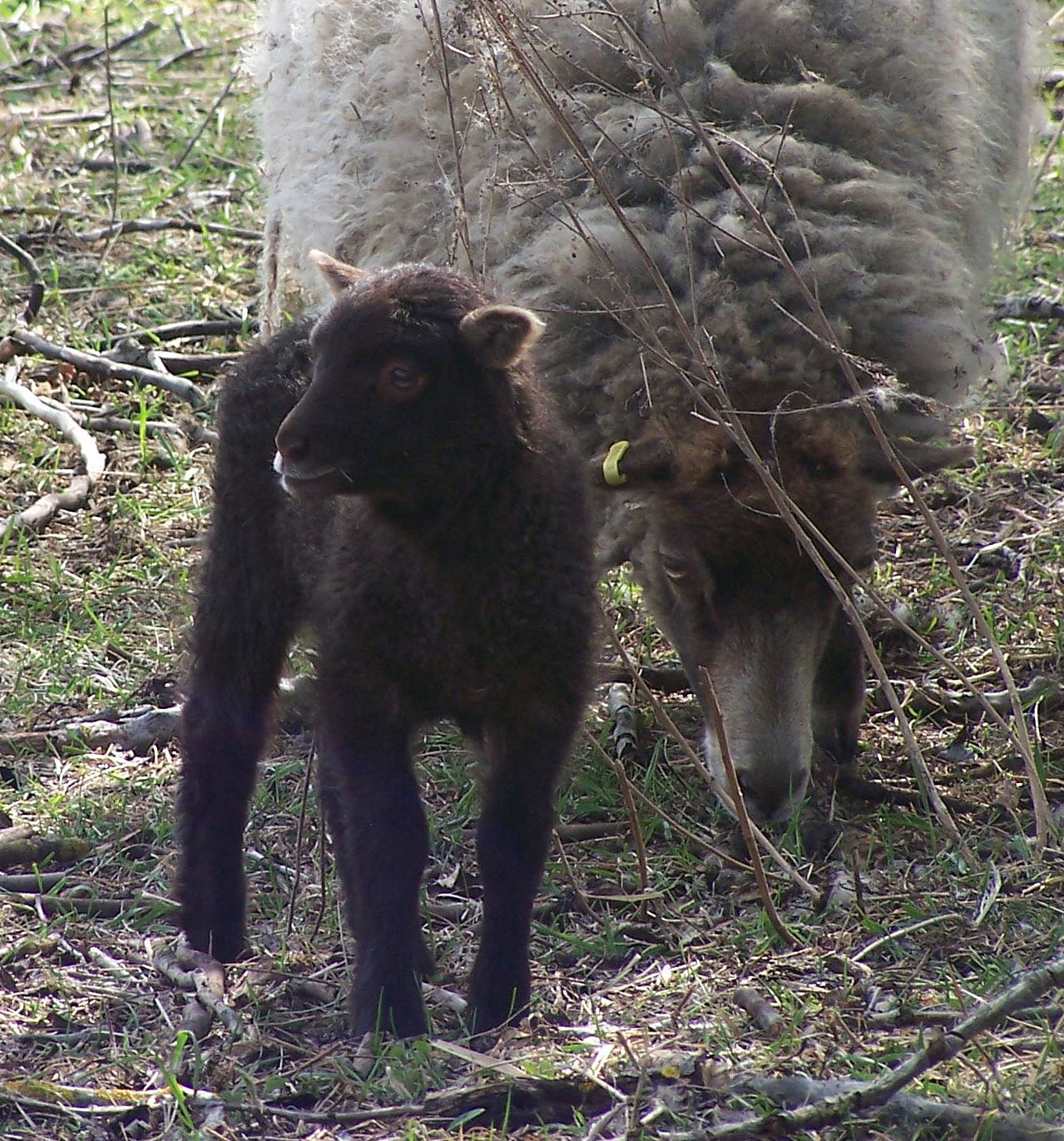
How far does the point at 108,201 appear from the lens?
7.59 metres

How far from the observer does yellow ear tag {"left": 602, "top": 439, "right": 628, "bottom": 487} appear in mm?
3748

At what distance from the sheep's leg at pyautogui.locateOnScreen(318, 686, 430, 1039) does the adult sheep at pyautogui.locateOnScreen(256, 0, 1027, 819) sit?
3.56ft

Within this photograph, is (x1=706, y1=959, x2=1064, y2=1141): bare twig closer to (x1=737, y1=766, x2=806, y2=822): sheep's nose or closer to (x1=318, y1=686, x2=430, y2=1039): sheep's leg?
(x1=318, y1=686, x2=430, y2=1039): sheep's leg

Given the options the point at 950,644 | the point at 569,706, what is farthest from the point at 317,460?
the point at 950,644

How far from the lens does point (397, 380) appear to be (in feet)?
9.10

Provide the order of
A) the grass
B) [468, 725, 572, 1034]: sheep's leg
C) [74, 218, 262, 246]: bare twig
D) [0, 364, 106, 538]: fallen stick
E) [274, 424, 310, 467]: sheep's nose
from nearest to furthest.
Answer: [274, 424, 310, 467]: sheep's nose < the grass < [468, 725, 572, 1034]: sheep's leg < [0, 364, 106, 538]: fallen stick < [74, 218, 262, 246]: bare twig

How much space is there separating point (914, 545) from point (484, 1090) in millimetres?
3130

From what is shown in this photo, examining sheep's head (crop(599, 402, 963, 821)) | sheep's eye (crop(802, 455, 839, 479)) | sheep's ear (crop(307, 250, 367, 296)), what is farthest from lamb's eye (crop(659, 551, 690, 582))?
sheep's ear (crop(307, 250, 367, 296))

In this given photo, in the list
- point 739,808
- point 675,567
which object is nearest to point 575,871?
point 739,808

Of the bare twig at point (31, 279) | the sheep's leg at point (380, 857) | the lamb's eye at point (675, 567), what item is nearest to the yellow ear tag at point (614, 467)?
the lamb's eye at point (675, 567)

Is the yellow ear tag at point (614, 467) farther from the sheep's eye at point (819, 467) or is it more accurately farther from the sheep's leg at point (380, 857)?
the sheep's leg at point (380, 857)

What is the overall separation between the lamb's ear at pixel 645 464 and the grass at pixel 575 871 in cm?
82

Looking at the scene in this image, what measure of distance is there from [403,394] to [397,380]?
0.08 ft

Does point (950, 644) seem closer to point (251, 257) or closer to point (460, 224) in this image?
point (460, 224)
